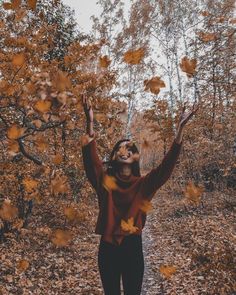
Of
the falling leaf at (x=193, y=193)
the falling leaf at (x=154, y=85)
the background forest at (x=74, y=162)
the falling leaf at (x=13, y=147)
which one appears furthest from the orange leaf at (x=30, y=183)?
the falling leaf at (x=154, y=85)

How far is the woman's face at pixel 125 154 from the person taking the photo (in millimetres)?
2836

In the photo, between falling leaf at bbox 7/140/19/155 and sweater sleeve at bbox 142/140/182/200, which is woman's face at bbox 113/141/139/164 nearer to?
sweater sleeve at bbox 142/140/182/200

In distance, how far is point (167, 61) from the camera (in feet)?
67.2

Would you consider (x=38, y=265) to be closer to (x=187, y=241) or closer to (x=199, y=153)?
(x=187, y=241)

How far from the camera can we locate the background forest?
12.0 ft

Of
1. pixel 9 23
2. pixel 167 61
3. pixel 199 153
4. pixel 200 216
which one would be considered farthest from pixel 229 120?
pixel 167 61

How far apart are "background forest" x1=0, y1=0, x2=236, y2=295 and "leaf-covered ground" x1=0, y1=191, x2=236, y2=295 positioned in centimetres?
2

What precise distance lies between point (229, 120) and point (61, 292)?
760 centimetres

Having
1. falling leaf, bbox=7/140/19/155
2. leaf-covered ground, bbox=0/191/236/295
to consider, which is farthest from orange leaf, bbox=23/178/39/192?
falling leaf, bbox=7/140/19/155

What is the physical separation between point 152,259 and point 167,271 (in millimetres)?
1608

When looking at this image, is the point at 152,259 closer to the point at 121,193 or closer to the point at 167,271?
the point at 167,271

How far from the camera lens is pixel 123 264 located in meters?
2.71

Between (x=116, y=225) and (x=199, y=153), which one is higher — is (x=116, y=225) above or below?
below

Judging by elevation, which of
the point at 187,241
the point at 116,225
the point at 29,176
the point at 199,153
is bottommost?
the point at 187,241
